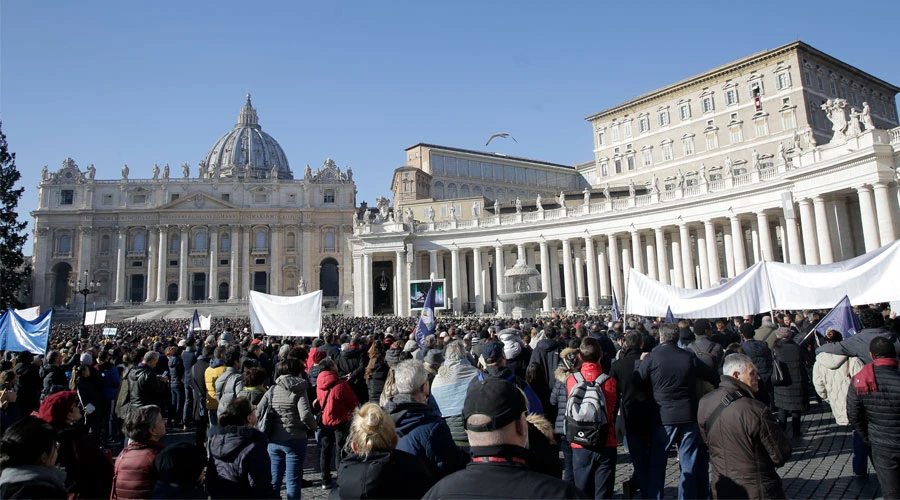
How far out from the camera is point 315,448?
35.9 ft

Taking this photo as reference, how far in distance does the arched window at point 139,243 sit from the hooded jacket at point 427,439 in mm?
88728

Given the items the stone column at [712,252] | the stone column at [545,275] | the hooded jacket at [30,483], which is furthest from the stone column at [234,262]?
the hooded jacket at [30,483]

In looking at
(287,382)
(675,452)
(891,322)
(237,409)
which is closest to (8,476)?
(237,409)

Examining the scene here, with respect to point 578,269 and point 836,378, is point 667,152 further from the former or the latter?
point 836,378

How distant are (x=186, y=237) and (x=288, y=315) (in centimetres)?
7458

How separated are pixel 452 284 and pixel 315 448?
42657mm

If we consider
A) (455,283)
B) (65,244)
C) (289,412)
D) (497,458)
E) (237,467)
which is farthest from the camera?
(65,244)

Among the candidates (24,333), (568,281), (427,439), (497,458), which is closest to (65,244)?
(568,281)

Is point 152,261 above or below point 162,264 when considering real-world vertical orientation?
above

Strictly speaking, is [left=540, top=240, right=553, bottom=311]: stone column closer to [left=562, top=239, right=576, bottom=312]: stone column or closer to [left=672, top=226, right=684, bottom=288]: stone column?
[left=562, top=239, right=576, bottom=312]: stone column

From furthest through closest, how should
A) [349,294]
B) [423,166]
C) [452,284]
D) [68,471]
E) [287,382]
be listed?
[349,294], [423,166], [452,284], [287,382], [68,471]

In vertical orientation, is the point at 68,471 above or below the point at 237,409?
below

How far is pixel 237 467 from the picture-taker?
4789 millimetres

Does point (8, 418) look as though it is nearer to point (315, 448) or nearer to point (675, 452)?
point (315, 448)
